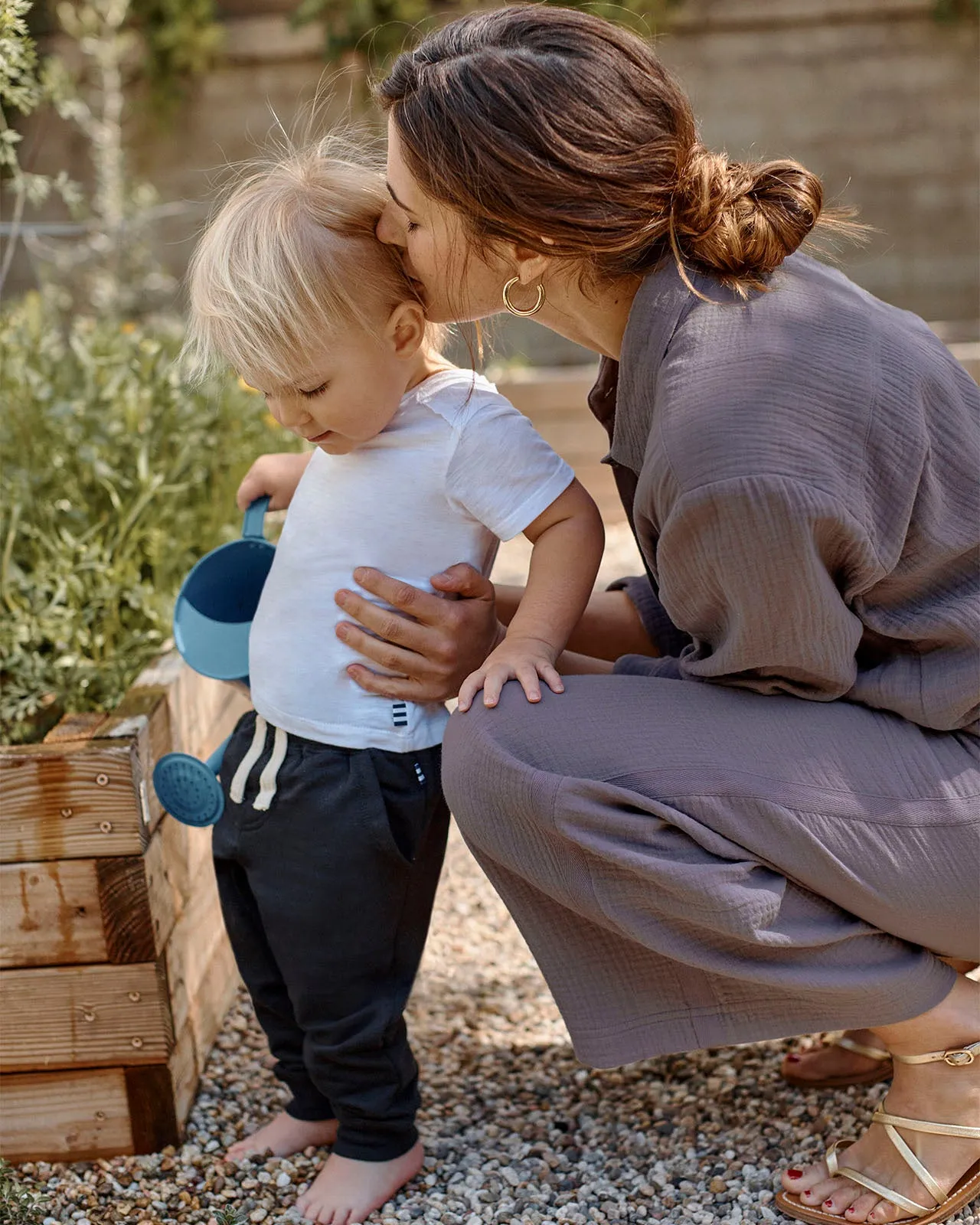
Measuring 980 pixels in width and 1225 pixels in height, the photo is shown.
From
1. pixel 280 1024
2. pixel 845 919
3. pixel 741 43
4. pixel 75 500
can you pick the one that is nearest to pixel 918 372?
pixel 845 919

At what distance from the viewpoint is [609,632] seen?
189 cm

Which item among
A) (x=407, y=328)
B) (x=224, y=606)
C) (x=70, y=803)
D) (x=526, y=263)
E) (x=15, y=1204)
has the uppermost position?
(x=526, y=263)

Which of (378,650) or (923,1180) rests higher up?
(378,650)

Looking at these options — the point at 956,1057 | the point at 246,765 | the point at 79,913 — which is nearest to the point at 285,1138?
the point at 79,913

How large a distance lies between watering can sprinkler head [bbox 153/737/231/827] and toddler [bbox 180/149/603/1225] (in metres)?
0.03

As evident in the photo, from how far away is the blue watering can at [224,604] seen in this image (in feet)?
5.69

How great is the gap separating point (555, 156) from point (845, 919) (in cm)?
89

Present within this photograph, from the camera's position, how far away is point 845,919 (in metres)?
1.43

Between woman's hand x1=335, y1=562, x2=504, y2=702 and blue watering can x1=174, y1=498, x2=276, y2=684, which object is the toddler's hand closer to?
woman's hand x1=335, y1=562, x2=504, y2=702

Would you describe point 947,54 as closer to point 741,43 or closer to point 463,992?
A: point 741,43

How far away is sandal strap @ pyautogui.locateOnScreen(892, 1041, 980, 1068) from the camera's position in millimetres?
1468

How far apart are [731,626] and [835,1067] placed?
31.0 inches

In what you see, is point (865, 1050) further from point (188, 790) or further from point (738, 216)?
point (738, 216)

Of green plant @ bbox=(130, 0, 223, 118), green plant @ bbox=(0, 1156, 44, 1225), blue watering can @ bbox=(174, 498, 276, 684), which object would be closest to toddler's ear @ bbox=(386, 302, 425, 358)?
blue watering can @ bbox=(174, 498, 276, 684)
